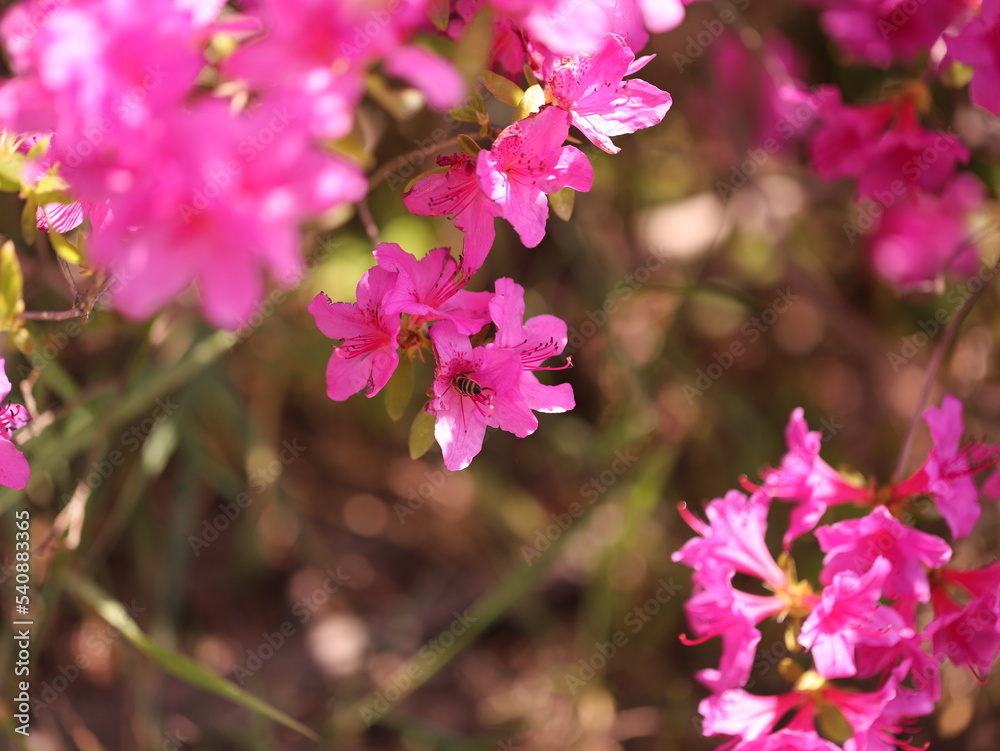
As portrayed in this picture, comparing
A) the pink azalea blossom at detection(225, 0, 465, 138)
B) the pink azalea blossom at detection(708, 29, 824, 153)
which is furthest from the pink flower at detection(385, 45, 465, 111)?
the pink azalea blossom at detection(708, 29, 824, 153)

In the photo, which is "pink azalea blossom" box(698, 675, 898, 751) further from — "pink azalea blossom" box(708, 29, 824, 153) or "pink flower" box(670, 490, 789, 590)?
"pink azalea blossom" box(708, 29, 824, 153)

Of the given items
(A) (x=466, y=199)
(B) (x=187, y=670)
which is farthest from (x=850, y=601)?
(B) (x=187, y=670)

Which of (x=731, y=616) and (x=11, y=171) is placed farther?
(x=731, y=616)

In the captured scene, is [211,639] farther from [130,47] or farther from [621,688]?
[130,47]

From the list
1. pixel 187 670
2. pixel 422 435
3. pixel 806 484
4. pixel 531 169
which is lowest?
pixel 187 670

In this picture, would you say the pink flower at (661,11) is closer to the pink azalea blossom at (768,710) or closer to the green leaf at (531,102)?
the green leaf at (531,102)

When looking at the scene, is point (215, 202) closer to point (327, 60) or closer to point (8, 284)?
point (327, 60)

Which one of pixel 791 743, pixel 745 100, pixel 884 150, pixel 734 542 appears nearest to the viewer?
pixel 791 743
